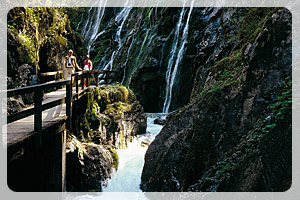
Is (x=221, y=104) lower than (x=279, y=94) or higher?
lower

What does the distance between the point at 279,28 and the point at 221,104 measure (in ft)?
6.31

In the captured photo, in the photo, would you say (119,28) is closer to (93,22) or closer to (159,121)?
(93,22)

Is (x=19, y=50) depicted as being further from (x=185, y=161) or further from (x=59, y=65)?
(x=185, y=161)

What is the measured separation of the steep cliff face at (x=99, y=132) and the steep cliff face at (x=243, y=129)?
6.99 ft

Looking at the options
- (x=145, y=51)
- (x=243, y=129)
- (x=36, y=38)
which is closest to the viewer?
(x=243, y=129)

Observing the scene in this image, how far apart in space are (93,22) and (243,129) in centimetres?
2902

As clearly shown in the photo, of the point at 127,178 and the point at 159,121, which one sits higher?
the point at 159,121

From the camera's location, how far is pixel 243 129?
4.75 m

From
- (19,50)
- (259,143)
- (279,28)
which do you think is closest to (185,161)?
(259,143)

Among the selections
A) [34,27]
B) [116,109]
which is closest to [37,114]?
[34,27]

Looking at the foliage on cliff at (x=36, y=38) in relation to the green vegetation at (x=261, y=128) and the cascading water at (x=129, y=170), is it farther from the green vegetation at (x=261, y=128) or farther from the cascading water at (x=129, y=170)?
the green vegetation at (x=261, y=128)

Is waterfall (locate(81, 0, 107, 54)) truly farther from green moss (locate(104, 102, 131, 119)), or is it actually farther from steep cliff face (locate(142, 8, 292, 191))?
steep cliff face (locate(142, 8, 292, 191))

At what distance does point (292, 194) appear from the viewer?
3.20m

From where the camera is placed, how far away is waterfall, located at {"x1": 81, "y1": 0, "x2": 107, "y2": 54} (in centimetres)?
2861
